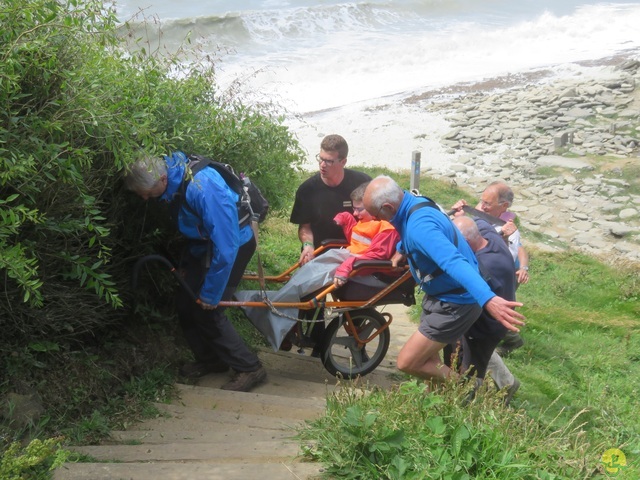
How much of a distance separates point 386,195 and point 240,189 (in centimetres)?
111

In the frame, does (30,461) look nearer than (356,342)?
Yes

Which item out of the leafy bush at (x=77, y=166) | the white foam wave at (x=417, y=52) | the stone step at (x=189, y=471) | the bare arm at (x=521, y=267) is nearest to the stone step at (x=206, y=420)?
the leafy bush at (x=77, y=166)

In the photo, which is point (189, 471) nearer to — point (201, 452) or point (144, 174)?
point (201, 452)

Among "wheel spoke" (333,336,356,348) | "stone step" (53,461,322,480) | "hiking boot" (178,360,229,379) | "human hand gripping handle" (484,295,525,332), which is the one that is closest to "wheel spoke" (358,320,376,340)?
"wheel spoke" (333,336,356,348)

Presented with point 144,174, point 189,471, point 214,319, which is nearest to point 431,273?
point 214,319

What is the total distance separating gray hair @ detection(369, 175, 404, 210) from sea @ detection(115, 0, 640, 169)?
15849mm

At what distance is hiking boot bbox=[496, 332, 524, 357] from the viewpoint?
7.79 meters

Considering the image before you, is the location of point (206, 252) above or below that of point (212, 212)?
below

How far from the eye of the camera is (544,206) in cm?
1494

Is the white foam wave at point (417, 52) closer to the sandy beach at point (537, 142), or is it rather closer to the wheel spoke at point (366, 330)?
the sandy beach at point (537, 142)

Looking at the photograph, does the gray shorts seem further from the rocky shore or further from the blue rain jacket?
the rocky shore

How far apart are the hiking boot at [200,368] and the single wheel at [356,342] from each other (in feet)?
2.78

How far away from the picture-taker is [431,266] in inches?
211

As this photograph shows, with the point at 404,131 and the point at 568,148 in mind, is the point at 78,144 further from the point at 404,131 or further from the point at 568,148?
the point at 404,131
